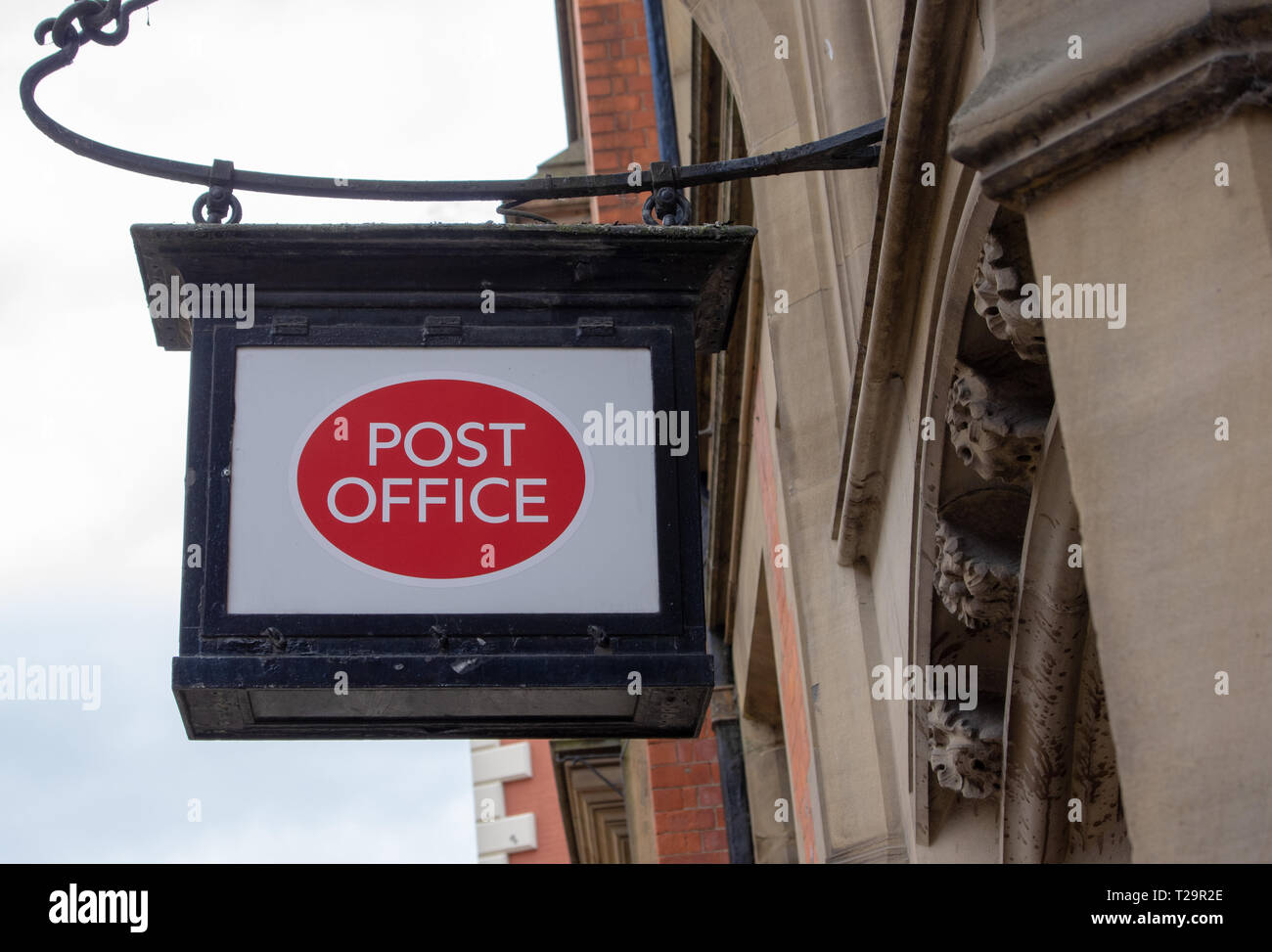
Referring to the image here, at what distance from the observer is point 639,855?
44.2 feet

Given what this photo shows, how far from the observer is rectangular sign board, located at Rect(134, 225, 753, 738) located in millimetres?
3645

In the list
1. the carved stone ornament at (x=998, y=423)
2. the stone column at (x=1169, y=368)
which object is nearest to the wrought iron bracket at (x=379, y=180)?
the carved stone ornament at (x=998, y=423)

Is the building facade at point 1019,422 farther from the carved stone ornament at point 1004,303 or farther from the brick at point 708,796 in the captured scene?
the brick at point 708,796

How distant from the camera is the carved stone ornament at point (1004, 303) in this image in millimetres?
3027

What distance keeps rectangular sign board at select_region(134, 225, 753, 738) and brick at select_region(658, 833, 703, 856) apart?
7945 millimetres

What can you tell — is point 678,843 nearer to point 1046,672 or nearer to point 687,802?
point 687,802

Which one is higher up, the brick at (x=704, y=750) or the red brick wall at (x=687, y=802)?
the brick at (x=704, y=750)

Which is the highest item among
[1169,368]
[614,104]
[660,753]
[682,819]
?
[614,104]

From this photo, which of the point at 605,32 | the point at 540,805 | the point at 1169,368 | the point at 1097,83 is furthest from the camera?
the point at 540,805

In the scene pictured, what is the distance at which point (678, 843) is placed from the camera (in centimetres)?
1165

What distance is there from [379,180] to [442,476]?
2.67ft

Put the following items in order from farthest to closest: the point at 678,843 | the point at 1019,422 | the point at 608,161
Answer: the point at 608,161 < the point at 678,843 < the point at 1019,422

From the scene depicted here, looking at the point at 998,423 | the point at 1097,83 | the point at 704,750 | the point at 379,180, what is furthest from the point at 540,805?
the point at 1097,83

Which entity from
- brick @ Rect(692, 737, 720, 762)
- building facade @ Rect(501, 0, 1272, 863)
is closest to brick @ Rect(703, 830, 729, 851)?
brick @ Rect(692, 737, 720, 762)
